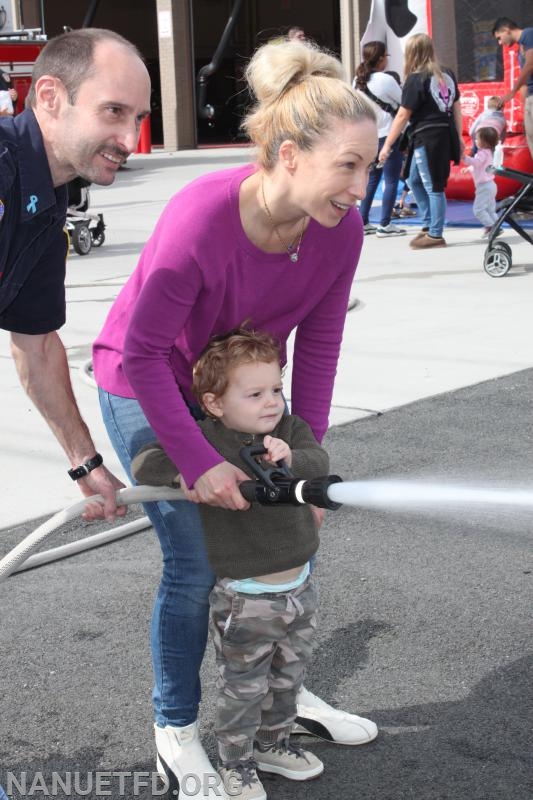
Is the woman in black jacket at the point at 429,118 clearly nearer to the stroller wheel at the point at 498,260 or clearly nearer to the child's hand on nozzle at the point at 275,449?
the stroller wheel at the point at 498,260

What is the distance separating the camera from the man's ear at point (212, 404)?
2875 millimetres

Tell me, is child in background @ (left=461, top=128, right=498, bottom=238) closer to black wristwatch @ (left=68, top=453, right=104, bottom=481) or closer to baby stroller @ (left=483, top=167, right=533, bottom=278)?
baby stroller @ (left=483, top=167, right=533, bottom=278)

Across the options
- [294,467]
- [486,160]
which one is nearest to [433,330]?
[486,160]

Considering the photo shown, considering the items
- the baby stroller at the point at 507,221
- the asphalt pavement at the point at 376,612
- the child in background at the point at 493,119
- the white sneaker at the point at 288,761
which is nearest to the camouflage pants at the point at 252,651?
the white sneaker at the point at 288,761

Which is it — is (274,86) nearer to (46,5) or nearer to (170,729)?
(170,729)

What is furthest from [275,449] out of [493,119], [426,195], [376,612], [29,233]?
[493,119]

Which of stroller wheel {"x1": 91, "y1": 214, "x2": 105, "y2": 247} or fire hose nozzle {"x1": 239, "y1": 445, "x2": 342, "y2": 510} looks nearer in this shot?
fire hose nozzle {"x1": 239, "y1": 445, "x2": 342, "y2": 510}

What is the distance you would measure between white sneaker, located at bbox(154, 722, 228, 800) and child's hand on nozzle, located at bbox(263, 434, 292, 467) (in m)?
0.80

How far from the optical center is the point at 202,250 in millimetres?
2695

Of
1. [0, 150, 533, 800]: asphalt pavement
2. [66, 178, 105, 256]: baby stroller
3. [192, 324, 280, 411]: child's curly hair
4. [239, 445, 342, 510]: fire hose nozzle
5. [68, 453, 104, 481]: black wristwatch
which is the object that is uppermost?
[192, 324, 280, 411]: child's curly hair

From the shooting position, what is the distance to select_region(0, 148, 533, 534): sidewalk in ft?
19.5

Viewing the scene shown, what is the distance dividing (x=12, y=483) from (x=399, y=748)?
289cm

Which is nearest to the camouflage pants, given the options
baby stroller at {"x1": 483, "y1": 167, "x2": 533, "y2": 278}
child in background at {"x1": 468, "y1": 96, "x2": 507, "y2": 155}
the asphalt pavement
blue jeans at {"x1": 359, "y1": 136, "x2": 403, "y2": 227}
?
the asphalt pavement

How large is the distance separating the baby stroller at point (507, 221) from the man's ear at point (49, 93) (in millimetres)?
7913
